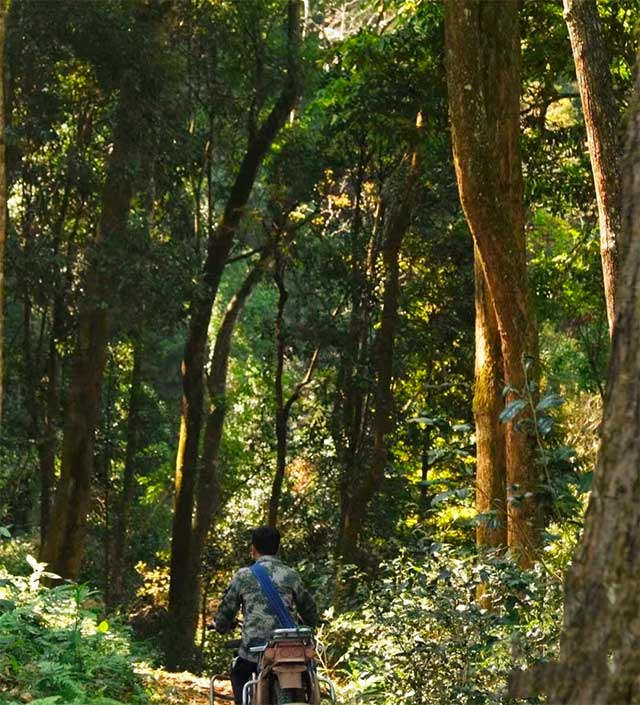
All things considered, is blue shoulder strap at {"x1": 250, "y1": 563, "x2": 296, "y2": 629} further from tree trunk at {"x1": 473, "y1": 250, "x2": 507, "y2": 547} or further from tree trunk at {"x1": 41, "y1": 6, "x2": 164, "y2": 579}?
tree trunk at {"x1": 41, "y1": 6, "x2": 164, "y2": 579}

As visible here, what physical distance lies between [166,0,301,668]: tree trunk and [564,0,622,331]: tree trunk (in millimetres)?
15143

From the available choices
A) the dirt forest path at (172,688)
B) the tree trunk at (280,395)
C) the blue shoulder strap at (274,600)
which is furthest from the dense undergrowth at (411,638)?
the tree trunk at (280,395)

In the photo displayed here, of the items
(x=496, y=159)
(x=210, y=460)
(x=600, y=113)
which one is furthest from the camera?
(x=210, y=460)

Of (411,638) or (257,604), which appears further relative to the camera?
(411,638)

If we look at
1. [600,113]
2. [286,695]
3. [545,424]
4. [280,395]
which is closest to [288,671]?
[286,695]

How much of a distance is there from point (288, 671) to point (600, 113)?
441 cm

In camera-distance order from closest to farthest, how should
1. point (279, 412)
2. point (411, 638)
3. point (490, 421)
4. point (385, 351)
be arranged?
point (411, 638) → point (490, 421) → point (385, 351) → point (279, 412)

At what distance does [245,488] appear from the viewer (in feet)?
103

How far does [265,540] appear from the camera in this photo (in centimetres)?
806

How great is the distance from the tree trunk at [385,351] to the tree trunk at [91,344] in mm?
4486

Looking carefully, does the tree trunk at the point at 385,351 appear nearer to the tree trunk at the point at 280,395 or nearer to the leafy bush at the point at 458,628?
the tree trunk at the point at 280,395

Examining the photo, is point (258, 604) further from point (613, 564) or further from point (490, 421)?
point (613, 564)

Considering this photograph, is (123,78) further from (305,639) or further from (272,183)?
(305,639)

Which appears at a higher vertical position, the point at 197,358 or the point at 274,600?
the point at 197,358
